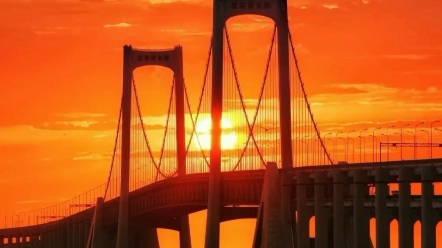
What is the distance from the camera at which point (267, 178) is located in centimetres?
12162

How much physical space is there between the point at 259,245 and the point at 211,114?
1308 centimetres

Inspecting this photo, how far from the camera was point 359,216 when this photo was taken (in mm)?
118500

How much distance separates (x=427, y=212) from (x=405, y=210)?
10.7ft

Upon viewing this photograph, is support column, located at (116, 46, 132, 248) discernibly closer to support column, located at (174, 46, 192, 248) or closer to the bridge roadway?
the bridge roadway

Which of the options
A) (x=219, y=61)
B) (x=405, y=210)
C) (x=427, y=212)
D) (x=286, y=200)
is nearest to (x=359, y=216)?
(x=405, y=210)

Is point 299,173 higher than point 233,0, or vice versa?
point 233,0

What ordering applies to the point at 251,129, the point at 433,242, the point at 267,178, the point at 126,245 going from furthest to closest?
the point at 126,245 < the point at 251,129 < the point at 267,178 < the point at 433,242

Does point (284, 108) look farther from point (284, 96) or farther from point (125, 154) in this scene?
point (125, 154)

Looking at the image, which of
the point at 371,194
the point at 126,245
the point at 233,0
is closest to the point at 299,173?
the point at 371,194

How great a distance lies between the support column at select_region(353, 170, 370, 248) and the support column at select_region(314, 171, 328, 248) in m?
5.52

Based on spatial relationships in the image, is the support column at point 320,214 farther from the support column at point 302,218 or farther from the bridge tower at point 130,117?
the bridge tower at point 130,117

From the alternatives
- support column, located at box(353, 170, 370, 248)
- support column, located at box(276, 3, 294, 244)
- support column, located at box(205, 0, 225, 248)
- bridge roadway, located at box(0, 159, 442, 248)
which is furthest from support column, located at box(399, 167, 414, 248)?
support column, located at box(205, 0, 225, 248)

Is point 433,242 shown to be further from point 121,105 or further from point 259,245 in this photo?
point 121,105

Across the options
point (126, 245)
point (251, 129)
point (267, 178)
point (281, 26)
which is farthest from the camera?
point (126, 245)
